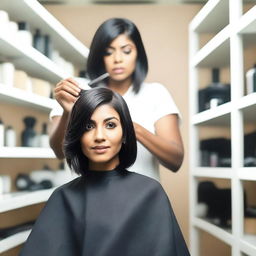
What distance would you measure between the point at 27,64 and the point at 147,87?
0.71 meters

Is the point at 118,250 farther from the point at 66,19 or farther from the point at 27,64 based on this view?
the point at 66,19

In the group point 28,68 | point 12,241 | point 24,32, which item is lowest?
point 12,241

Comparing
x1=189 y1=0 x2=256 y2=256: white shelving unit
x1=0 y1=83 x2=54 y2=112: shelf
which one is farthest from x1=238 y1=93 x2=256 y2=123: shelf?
x1=0 y1=83 x2=54 y2=112: shelf

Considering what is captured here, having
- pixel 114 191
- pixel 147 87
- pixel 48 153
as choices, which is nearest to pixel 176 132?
pixel 147 87

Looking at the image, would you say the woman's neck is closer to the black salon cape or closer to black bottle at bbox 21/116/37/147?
the black salon cape

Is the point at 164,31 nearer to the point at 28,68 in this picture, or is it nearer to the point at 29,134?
the point at 28,68

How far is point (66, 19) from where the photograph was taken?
83.0 inches

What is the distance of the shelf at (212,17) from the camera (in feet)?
5.42

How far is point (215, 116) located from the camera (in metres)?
1.62

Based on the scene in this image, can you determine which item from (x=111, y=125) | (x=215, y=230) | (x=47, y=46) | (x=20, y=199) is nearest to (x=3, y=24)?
(x=47, y=46)

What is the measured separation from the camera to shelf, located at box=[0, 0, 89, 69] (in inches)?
64.7

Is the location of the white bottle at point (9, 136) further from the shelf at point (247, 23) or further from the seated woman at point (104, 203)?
the shelf at point (247, 23)

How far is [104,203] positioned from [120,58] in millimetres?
449

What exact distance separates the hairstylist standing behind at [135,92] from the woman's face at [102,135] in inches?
7.6
